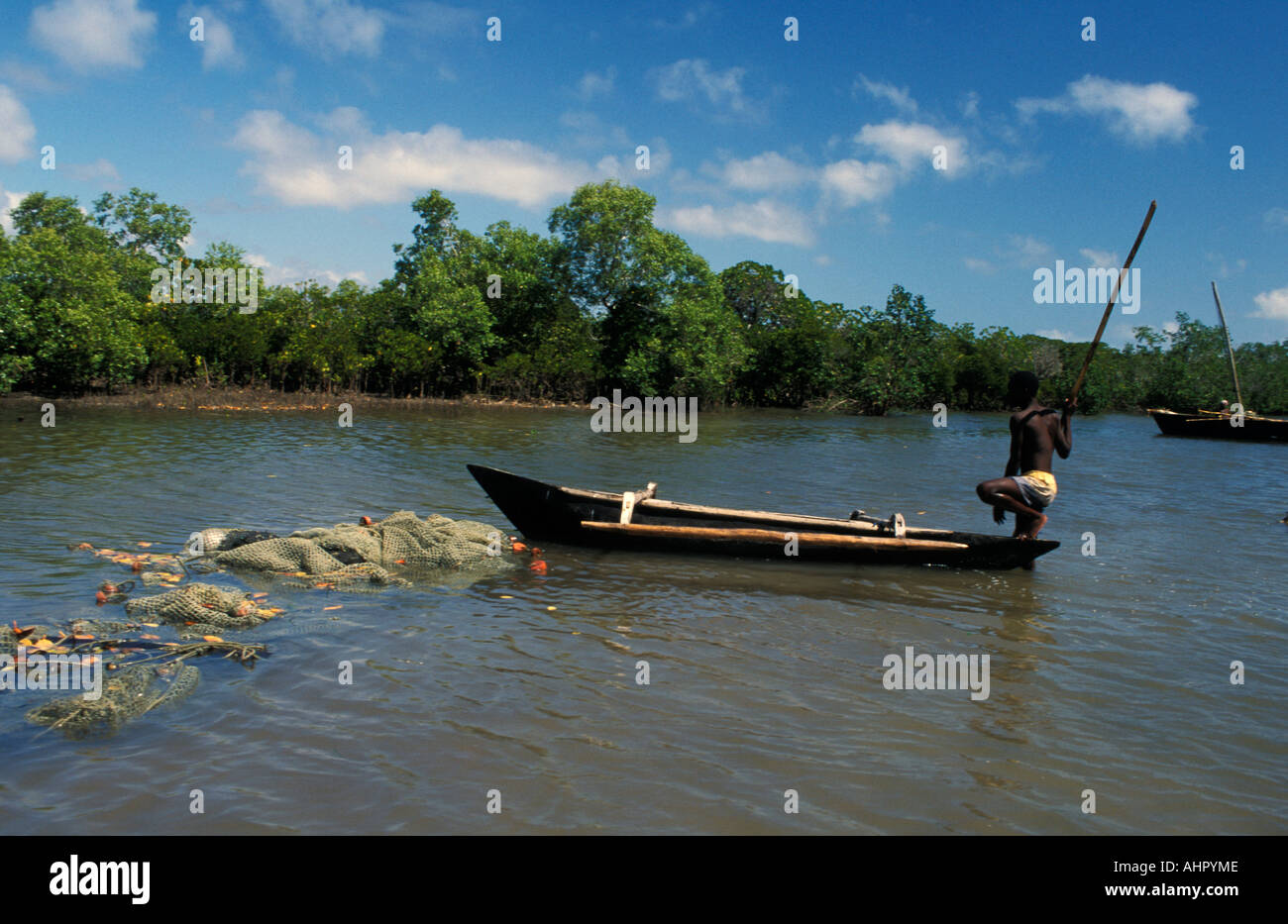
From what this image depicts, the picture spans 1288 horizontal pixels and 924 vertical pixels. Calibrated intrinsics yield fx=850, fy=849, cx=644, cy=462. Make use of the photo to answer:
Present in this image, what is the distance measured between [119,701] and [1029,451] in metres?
7.87

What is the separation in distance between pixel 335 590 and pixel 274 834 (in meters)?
4.18

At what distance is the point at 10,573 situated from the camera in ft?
25.5

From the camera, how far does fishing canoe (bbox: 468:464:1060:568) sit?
29.6 ft

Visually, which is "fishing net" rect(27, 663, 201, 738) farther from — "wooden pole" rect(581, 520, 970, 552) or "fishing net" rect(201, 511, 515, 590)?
"wooden pole" rect(581, 520, 970, 552)

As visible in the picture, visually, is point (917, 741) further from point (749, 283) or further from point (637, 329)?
point (749, 283)

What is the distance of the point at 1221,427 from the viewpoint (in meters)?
33.0

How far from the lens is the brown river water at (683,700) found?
414 cm

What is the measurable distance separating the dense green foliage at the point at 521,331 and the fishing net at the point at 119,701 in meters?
24.3

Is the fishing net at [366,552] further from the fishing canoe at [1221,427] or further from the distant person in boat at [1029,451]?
the fishing canoe at [1221,427]

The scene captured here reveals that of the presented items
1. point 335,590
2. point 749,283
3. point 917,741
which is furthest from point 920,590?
point 749,283

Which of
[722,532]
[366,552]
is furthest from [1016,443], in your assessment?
[366,552]

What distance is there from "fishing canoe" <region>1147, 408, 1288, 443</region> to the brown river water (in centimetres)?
2348

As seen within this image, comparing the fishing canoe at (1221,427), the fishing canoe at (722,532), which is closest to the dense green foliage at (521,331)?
the fishing canoe at (1221,427)
